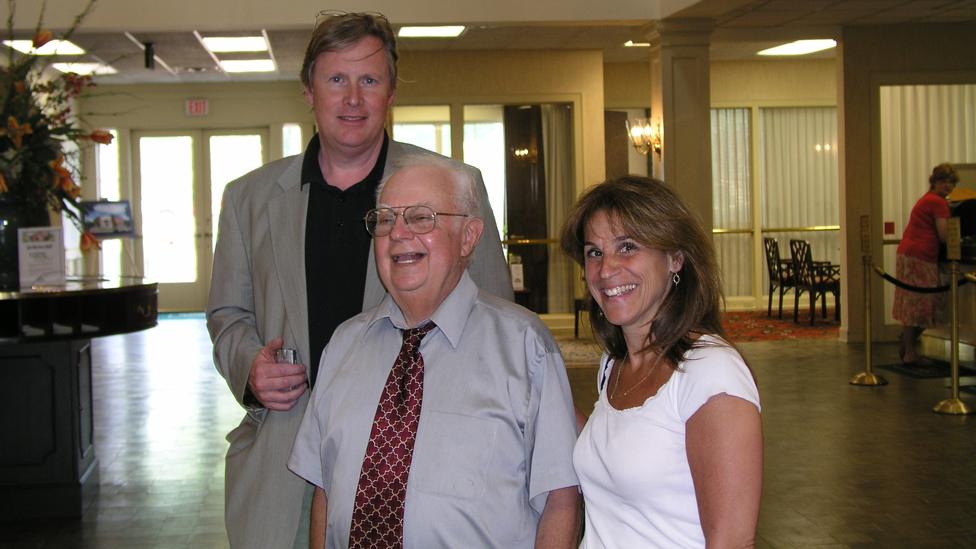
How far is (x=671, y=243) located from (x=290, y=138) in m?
16.3

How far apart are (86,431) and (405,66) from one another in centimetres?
A: 834

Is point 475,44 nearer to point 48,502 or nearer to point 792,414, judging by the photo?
point 792,414

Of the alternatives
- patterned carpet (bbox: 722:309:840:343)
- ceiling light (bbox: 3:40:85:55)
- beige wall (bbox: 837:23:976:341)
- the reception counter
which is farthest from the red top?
ceiling light (bbox: 3:40:85:55)

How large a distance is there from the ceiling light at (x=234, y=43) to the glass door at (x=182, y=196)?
458 centimetres

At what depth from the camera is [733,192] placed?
626 inches

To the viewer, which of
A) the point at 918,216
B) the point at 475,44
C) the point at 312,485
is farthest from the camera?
the point at 475,44

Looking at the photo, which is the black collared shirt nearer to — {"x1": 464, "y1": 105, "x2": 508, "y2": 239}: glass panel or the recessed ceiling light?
the recessed ceiling light

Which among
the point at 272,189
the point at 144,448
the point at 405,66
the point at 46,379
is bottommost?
the point at 144,448

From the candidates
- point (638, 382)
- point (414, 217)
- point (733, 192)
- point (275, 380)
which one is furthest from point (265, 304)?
point (733, 192)

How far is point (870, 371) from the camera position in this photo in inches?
349

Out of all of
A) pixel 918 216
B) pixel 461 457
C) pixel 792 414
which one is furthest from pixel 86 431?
pixel 918 216

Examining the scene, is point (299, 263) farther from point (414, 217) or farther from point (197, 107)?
point (197, 107)

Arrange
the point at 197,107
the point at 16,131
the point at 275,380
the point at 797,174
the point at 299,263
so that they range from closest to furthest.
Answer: the point at 275,380
the point at 299,263
the point at 16,131
the point at 797,174
the point at 197,107

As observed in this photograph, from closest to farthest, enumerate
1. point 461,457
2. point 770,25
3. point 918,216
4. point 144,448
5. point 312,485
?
point 461,457 → point 312,485 → point 144,448 → point 918,216 → point 770,25
